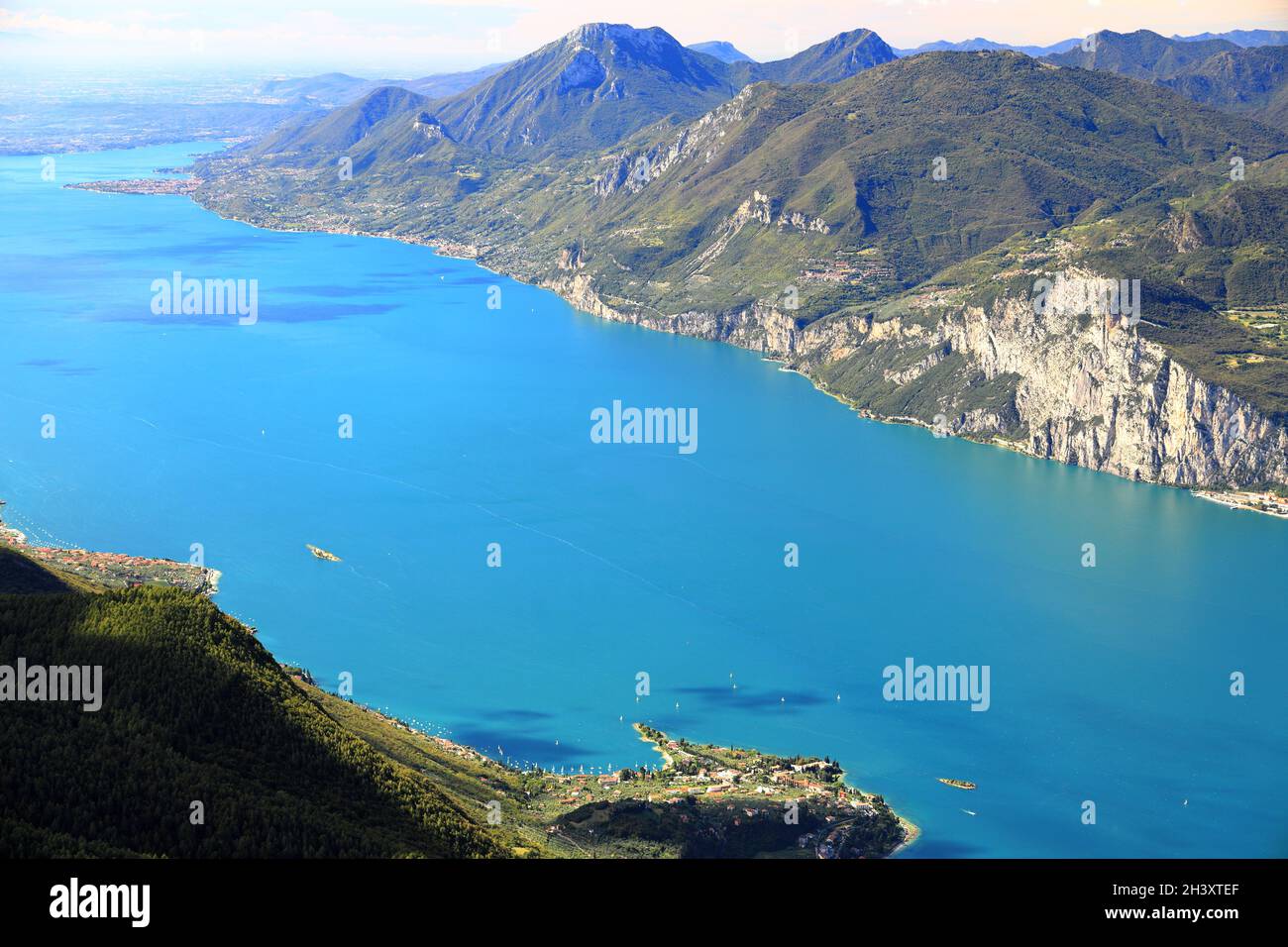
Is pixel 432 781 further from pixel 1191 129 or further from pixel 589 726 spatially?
pixel 1191 129

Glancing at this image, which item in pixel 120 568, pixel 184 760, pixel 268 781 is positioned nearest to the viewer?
pixel 184 760

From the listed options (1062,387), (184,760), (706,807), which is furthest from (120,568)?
(1062,387)

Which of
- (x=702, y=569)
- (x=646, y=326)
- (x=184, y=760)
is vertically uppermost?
(x=646, y=326)

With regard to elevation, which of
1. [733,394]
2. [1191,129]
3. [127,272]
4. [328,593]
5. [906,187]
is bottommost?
[328,593]

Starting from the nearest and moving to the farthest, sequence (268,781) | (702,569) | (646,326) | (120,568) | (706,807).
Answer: (268,781)
(706,807)
(120,568)
(702,569)
(646,326)

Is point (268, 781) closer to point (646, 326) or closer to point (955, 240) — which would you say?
point (646, 326)

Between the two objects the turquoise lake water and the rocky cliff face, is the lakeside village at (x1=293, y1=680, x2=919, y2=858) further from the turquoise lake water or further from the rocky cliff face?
the rocky cliff face
